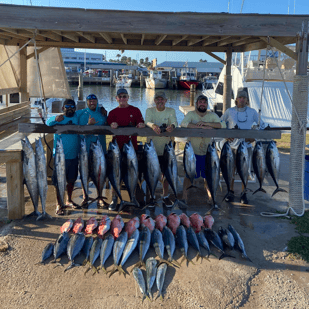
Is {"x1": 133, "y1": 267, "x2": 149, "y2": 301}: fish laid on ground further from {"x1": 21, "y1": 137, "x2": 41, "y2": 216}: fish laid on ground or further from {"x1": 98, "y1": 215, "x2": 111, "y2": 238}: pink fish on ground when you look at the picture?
{"x1": 21, "y1": 137, "x2": 41, "y2": 216}: fish laid on ground

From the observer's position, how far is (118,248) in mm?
4023

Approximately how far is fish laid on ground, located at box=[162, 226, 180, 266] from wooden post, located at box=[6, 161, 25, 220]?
2.42 meters

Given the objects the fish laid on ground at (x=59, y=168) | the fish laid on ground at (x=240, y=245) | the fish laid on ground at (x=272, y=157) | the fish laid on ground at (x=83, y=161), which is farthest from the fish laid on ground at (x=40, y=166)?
the fish laid on ground at (x=272, y=157)

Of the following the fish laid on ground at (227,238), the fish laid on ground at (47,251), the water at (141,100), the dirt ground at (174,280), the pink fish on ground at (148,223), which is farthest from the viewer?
the water at (141,100)

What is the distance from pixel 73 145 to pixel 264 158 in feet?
10.8

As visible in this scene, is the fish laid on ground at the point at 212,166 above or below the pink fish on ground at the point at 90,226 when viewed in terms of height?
above

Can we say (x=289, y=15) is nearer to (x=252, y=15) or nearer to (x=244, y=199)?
(x=252, y=15)

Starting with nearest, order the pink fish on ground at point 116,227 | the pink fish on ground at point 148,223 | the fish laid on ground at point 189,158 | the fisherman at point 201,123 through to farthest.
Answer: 1. the pink fish on ground at point 116,227
2. the pink fish on ground at point 148,223
3. the fish laid on ground at point 189,158
4. the fisherman at point 201,123

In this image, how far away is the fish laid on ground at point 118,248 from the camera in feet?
12.6

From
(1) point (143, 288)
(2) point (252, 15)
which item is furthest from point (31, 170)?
(2) point (252, 15)

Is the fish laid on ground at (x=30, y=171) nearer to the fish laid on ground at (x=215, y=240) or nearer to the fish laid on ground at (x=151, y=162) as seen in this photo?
the fish laid on ground at (x=151, y=162)

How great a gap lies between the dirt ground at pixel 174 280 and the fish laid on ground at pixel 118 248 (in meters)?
0.11

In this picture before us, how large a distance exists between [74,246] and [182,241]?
1442 millimetres

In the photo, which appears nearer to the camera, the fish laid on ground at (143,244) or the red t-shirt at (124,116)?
the fish laid on ground at (143,244)
